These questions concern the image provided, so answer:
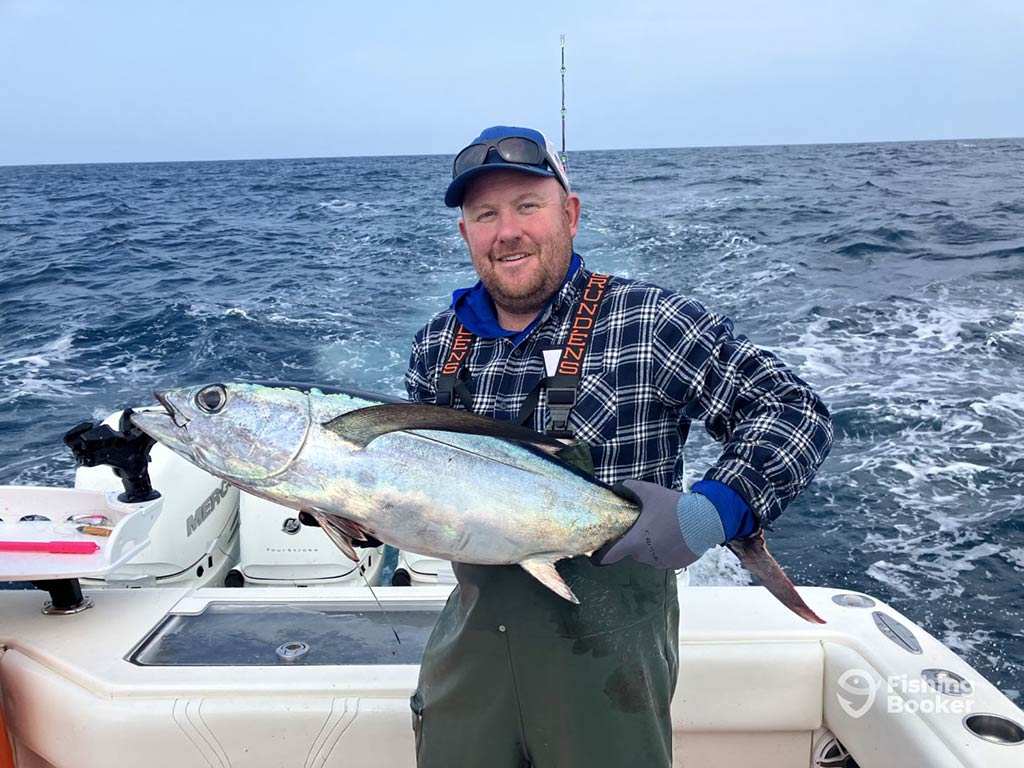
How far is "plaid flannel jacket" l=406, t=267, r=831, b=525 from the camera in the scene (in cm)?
182

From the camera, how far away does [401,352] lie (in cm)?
1058

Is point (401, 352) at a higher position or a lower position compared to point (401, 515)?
lower

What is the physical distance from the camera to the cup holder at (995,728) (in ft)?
6.97

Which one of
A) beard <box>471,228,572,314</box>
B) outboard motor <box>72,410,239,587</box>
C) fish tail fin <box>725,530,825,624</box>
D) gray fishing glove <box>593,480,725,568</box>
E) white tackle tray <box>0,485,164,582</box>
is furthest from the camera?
outboard motor <box>72,410,239,587</box>

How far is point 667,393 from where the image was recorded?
6.48 ft

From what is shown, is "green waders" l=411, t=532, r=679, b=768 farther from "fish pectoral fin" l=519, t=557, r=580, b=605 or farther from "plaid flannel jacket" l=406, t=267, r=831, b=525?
"plaid flannel jacket" l=406, t=267, r=831, b=525

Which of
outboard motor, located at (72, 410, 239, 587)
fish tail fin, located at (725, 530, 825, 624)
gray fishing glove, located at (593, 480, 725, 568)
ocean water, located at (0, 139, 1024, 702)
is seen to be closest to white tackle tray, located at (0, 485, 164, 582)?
outboard motor, located at (72, 410, 239, 587)

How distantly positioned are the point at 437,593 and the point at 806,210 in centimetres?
2089

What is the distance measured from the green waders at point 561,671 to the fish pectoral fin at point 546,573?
152mm

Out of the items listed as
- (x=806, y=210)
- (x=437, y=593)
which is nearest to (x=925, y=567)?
(x=437, y=593)

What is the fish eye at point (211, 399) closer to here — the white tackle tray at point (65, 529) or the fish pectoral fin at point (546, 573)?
the fish pectoral fin at point (546, 573)

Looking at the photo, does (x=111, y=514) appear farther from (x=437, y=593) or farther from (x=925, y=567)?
(x=925, y=567)

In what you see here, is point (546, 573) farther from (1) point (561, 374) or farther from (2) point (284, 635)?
(2) point (284, 635)

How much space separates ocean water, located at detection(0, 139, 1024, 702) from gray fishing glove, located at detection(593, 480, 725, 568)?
4021 mm
